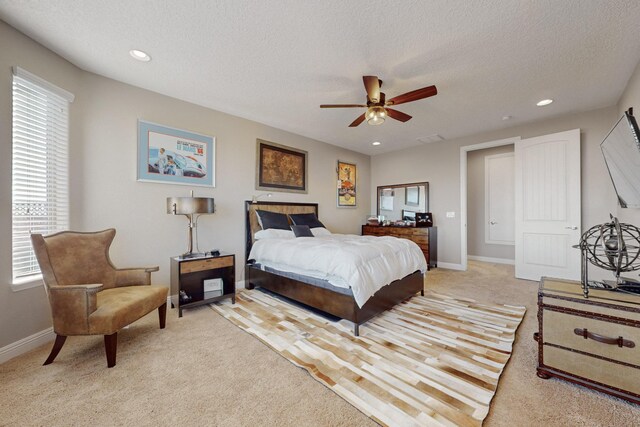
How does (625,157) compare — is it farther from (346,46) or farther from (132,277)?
(132,277)

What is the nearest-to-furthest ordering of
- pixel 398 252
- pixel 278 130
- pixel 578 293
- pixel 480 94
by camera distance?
pixel 578 293, pixel 398 252, pixel 480 94, pixel 278 130

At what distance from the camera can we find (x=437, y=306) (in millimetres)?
3055

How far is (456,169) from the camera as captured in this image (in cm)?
519

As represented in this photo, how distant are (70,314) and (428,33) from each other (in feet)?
12.0

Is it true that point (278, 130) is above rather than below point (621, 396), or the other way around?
above

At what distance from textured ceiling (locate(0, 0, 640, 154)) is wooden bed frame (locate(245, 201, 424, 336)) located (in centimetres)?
201

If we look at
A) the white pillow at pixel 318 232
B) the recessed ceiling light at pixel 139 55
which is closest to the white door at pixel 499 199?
the white pillow at pixel 318 232

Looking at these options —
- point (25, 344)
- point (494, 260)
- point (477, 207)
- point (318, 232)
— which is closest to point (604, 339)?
point (318, 232)

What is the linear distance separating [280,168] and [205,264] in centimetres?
224

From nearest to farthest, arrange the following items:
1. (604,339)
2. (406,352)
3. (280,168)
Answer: (604,339)
(406,352)
(280,168)

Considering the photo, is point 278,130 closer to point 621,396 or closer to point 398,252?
point 398,252

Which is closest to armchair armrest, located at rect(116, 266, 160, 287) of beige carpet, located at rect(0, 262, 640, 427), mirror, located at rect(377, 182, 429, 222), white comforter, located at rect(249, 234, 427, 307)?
beige carpet, located at rect(0, 262, 640, 427)

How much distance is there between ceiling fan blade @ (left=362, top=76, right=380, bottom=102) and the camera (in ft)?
8.21

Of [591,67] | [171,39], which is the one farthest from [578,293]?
[171,39]
